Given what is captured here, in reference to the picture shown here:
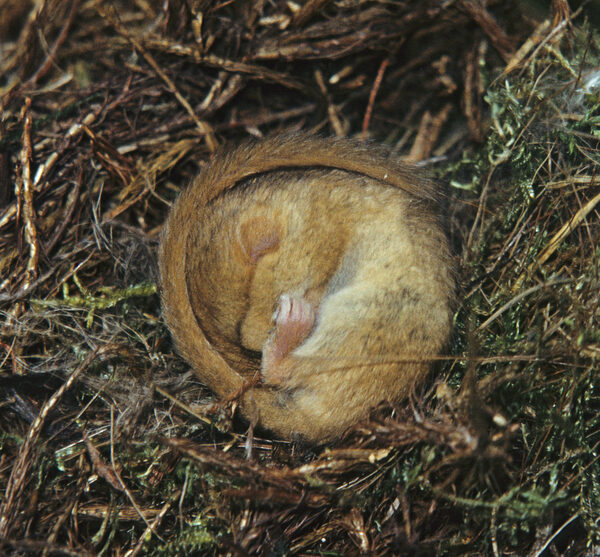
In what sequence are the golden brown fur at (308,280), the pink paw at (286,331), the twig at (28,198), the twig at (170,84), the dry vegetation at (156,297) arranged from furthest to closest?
the twig at (170,84), the twig at (28,198), the pink paw at (286,331), the golden brown fur at (308,280), the dry vegetation at (156,297)

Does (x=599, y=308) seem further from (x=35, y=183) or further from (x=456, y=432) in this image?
(x=35, y=183)

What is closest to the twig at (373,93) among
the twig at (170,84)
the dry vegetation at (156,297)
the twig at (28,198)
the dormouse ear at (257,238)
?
the dry vegetation at (156,297)

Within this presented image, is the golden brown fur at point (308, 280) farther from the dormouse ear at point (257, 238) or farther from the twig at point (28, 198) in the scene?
the twig at point (28, 198)

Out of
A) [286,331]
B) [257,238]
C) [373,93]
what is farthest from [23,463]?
[373,93]

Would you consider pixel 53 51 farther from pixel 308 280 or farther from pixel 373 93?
pixel 308 280

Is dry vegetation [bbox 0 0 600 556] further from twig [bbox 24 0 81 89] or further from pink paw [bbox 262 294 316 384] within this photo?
pink paw [bbox 262 294 316 384]

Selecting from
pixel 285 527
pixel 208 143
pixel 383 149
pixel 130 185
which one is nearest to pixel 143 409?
pixel 285 527

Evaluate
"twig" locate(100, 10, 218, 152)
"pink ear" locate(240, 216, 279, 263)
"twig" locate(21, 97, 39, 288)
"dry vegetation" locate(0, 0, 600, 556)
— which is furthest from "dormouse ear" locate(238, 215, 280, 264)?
"twig" locate(21, 97, 39, 288)
